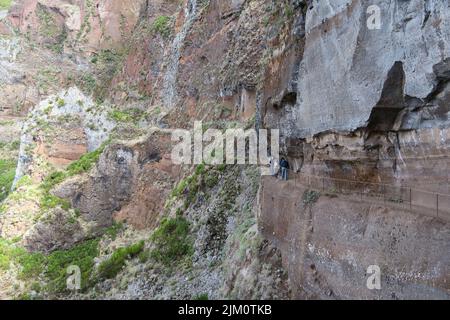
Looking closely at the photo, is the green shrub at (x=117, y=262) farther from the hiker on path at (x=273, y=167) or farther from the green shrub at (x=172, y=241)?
the hiker on path at (x=273, y=167)

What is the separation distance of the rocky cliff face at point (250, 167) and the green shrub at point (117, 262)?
0.07 m

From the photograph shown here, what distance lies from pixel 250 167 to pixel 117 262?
24.3 feet

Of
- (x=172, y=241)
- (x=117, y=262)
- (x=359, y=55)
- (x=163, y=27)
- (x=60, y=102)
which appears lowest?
(x=117, y=262)

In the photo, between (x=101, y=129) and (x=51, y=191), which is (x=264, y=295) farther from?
(x=101, y=129)

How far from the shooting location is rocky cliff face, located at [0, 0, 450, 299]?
7.49 m

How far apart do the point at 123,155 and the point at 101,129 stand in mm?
4652

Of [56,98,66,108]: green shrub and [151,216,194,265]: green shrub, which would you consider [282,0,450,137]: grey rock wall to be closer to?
[151,216,194,265]: green shrub

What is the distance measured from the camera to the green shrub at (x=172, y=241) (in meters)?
17.5

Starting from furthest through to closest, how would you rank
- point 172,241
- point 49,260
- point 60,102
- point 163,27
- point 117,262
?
point 163,27
point 60,102
point 49,260
point 117,262
point 172,241

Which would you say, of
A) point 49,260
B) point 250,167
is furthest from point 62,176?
point 250,167

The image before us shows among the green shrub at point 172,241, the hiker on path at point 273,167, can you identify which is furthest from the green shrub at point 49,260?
the hiker on path at point 273,167

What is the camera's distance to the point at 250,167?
19.0 metres

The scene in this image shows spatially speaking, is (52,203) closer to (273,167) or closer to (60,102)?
(60,102)
